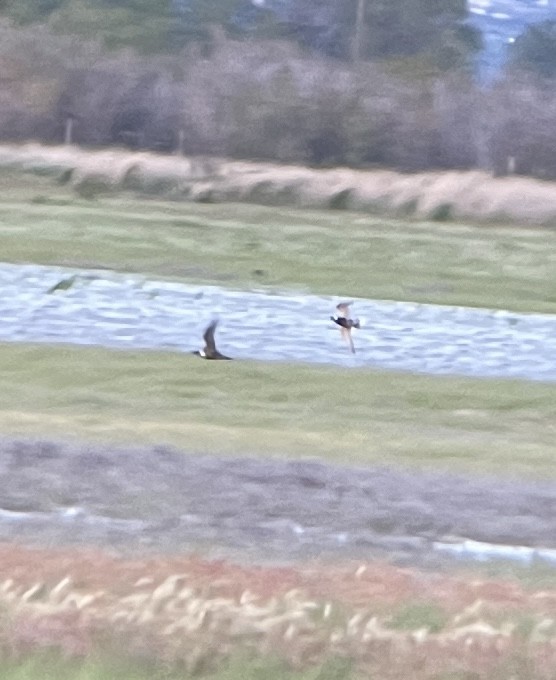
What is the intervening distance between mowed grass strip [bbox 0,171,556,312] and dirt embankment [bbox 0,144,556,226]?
1.94ft

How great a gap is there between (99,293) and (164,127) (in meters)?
13.4

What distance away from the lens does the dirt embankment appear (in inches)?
1214

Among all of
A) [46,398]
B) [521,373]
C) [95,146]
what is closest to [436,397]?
[521,373]

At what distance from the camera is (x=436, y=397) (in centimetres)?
1655

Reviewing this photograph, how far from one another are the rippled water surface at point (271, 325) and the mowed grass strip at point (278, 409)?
902 mm

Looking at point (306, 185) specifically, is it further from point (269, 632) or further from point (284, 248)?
A: point (269, 632)

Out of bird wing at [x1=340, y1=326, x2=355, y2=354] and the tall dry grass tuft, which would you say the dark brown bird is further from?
the tall dry grass tuft

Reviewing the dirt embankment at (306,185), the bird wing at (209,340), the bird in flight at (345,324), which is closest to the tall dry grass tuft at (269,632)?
the bird wing at (209,340)

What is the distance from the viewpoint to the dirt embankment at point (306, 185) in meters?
30.8

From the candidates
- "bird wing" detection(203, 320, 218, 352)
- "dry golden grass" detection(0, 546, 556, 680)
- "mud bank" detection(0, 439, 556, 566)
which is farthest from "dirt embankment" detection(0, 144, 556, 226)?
"dry golden grass" detection(0, 546, 556, 680)

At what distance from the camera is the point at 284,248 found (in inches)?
1059

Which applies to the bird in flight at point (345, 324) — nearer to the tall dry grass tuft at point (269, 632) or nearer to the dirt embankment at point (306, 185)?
the tall dry grass tuft at point (269, 632)

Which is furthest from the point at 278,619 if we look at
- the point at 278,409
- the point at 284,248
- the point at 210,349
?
the point at 284,248

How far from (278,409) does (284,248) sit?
11310mm
